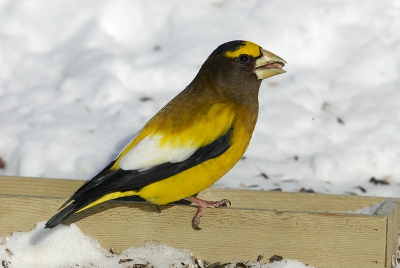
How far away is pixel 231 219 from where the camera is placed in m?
4.11

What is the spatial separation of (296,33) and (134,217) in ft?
11.8

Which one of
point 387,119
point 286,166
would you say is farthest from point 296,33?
point 286,166

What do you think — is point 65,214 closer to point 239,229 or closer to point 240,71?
point 239,229

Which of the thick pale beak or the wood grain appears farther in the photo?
the thick pale beak

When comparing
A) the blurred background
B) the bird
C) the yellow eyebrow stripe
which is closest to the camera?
the bird

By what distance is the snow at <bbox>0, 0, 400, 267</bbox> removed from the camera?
5.81 m

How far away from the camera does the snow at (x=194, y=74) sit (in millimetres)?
5809

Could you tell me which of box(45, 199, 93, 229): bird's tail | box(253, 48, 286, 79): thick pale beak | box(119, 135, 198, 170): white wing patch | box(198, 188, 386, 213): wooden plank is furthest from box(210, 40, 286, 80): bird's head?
box(45, 199, 93, 229): bird's tail

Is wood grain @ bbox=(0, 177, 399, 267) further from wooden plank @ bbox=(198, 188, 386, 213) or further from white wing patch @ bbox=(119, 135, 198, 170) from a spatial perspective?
wooden plank @ bbox=(198, 188, 386, 213)

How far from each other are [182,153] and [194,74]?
2.88 m

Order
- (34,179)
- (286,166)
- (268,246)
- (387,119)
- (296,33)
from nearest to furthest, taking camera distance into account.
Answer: (268,246)
(34,179)
(286,166)
(387,119)
(296,33)

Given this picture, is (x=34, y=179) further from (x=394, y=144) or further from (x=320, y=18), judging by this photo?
(x=320, y=18)

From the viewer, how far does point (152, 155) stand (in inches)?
160

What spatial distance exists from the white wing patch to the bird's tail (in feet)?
1.07
